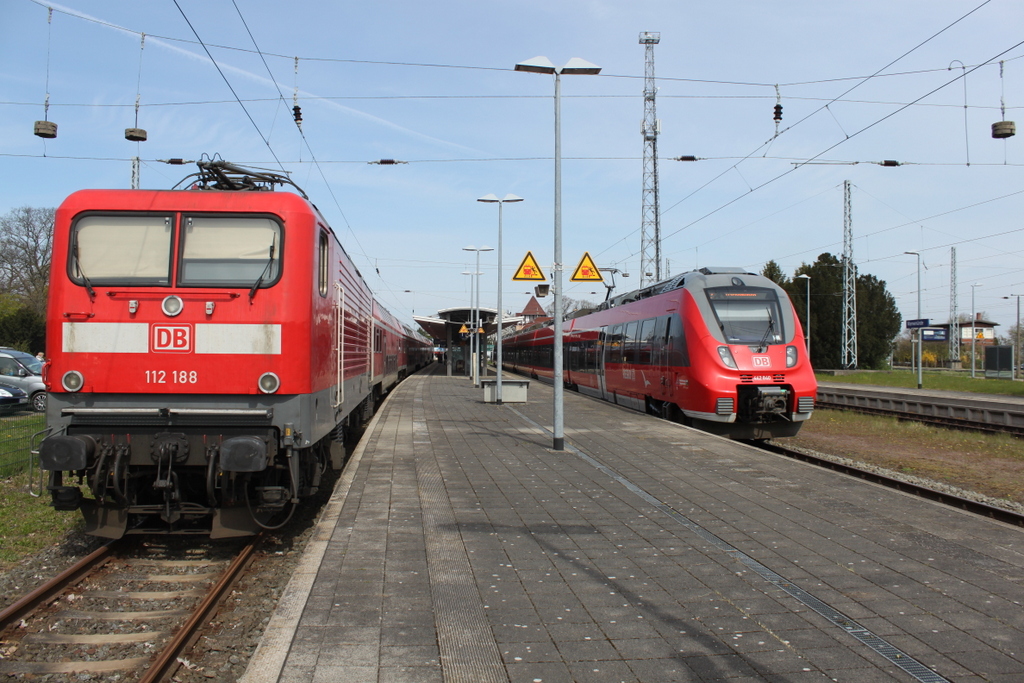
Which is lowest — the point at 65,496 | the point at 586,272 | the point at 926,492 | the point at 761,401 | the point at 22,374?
the point at 926,492

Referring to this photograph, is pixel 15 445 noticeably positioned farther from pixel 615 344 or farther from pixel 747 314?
pixel 615 344

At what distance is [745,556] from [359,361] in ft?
23.2

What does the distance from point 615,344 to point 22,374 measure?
16093 millimetres

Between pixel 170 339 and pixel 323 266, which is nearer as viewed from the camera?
pixel 170 339

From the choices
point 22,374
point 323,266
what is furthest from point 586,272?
point 22,374

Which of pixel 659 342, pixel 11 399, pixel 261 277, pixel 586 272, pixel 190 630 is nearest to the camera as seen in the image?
pixel 190 630

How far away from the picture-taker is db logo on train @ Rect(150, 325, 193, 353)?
20.2ft

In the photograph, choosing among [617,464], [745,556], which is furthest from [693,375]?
[745,556]

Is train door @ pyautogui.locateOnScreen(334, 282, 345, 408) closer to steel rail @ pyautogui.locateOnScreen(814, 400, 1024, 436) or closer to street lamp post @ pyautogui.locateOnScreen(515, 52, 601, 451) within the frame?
street lamp post @ pyautogui.locateOnScreen(515, 52, 601, 451)

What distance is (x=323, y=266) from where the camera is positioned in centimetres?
716

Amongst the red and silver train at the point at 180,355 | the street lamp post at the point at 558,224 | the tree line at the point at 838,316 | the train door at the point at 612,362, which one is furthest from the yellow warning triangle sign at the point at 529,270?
the tree line at the point at 838,316

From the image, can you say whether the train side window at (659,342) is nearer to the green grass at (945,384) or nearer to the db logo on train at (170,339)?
the db logo on train at (170,339)

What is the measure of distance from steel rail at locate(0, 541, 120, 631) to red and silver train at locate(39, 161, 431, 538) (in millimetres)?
225

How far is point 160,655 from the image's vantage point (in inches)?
167
